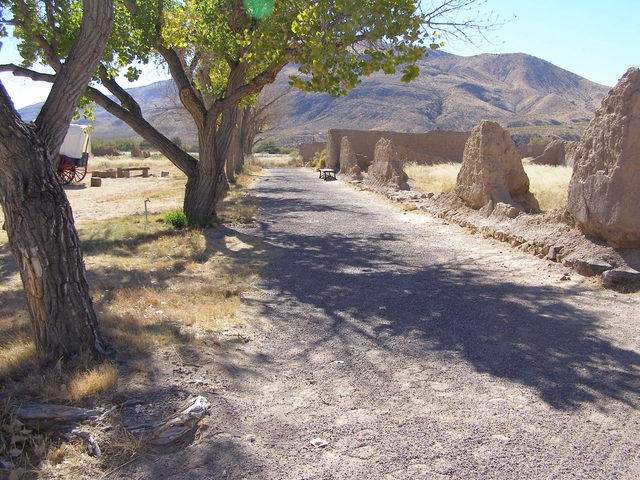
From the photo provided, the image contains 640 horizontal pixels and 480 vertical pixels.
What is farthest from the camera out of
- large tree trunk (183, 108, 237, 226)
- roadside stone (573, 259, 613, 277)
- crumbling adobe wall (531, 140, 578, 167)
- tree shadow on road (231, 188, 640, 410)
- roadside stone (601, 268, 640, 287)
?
crumbling adobe wall (531, 140, 578, 167)

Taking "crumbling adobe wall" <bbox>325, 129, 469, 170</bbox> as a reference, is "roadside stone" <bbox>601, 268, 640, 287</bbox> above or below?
below

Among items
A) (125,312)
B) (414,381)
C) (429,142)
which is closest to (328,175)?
(429,142)

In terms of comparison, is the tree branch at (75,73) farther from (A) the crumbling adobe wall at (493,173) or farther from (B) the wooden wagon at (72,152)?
(B) the wooden wagon at (72,152)

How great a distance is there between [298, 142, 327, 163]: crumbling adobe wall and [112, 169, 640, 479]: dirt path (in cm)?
3471

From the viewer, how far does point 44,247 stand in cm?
357

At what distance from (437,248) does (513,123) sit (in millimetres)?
68243

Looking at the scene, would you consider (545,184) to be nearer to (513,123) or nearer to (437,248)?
(437,248)

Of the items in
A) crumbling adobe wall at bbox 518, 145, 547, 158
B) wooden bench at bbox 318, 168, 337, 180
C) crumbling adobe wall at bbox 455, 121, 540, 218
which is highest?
crumbling adobe wall at bbox 518, 145, 547, 158

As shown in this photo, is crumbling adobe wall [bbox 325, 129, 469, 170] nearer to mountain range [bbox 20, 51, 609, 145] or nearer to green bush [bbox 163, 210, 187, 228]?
green bush [bbox 163, 210, 187, 228]

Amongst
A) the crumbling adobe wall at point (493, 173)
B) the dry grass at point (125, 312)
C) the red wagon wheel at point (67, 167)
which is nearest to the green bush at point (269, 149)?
the red wagon wheel at point (67, 167)

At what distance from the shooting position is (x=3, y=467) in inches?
106

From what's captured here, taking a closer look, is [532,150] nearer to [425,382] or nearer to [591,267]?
[591,267]

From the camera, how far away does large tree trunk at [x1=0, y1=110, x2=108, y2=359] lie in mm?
3486

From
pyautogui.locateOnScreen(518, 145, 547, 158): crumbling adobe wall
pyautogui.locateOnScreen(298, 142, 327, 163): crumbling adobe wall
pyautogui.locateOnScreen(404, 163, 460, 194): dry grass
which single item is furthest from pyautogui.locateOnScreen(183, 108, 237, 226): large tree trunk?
pyautogui.locateOnScreen(298, 142, 327, 163): crumbling adobe wall
